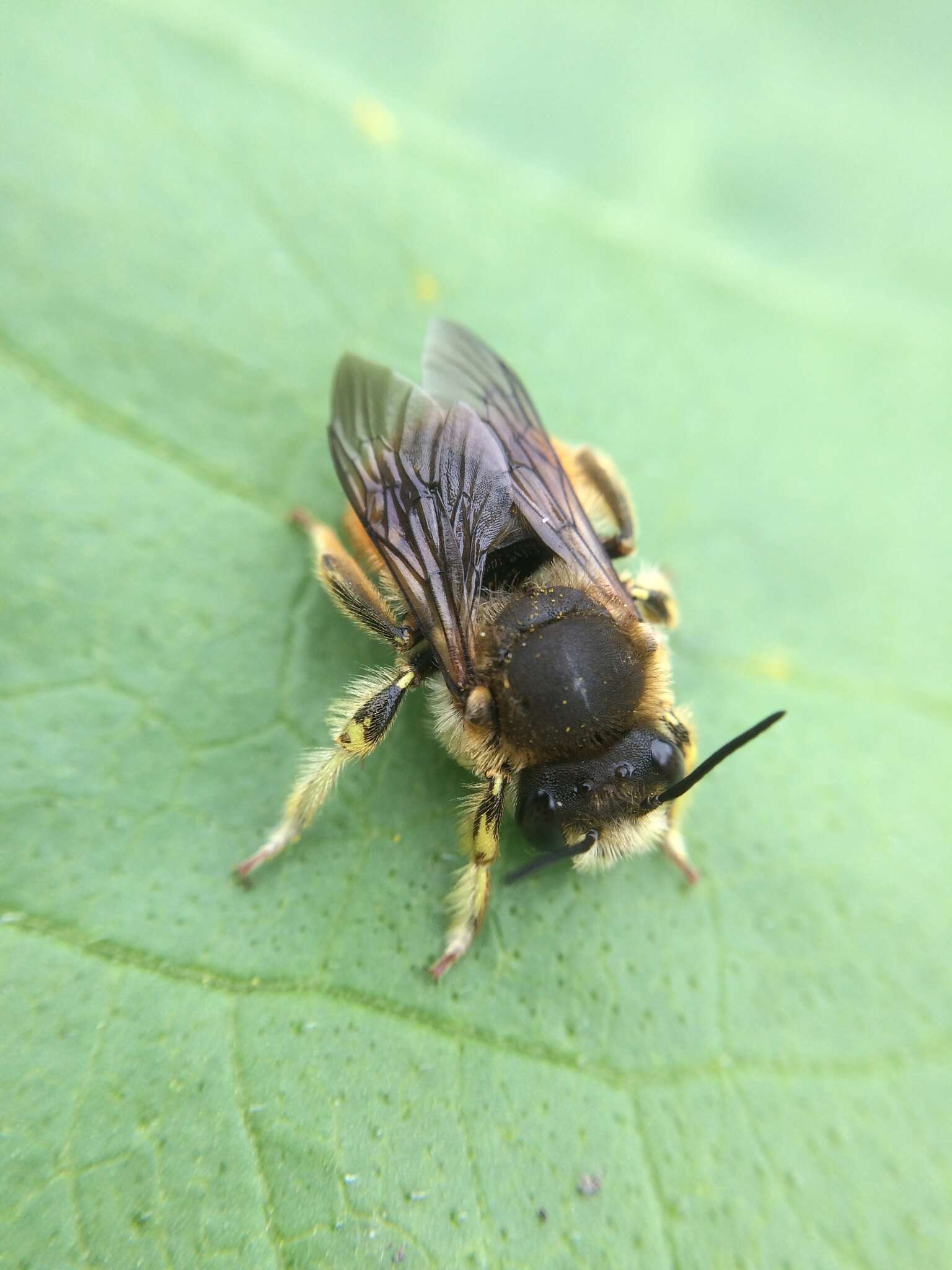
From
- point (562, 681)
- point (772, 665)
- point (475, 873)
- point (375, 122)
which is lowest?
point (475, 873)

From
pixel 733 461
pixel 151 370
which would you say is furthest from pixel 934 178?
pixel 151 370

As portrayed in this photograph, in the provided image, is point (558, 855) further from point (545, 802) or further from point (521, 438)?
point (521, 438)

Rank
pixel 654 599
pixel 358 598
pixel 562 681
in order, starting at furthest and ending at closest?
pixel 654 599 → pixel 358 598 → pixel 562 681

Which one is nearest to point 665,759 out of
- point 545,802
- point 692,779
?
point 692,779

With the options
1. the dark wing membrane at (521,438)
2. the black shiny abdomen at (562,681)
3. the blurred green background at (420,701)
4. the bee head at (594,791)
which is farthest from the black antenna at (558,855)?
the dark wing membrane at (521,438)

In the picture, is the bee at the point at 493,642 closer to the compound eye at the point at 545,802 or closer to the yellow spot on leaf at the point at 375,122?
the compound eye at the point at 545,802

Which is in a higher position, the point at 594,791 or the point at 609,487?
the point at 609,487

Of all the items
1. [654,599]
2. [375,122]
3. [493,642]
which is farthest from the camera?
[375,122]
